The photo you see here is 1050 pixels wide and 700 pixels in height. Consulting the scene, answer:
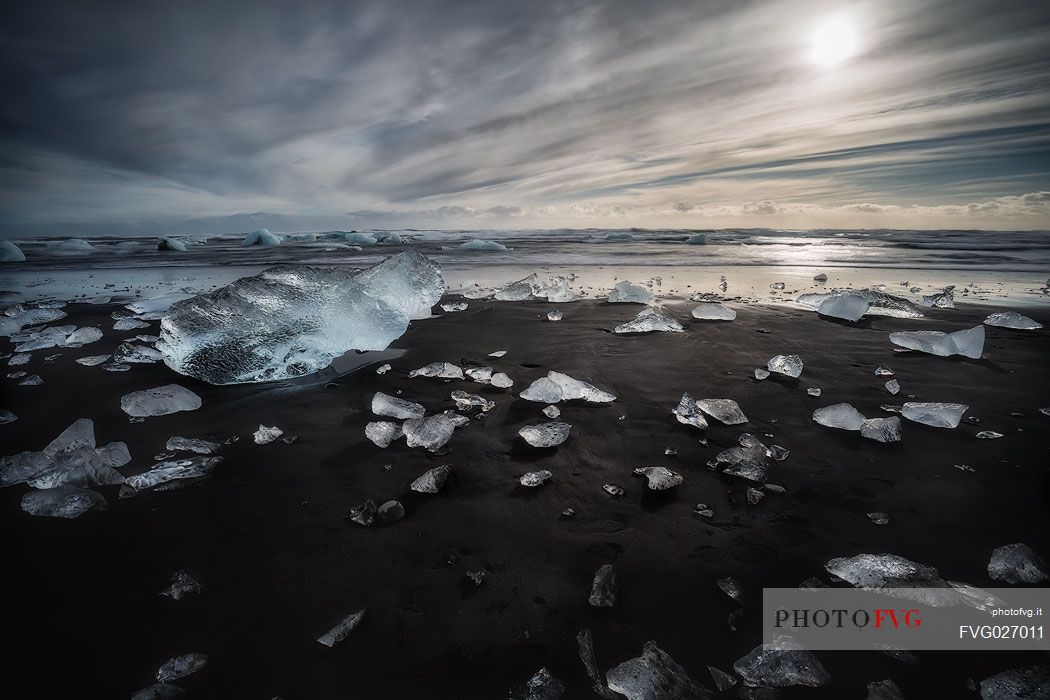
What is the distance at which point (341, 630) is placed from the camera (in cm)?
115

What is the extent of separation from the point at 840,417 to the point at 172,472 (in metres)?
3.31

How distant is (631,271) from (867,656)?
9.74 m

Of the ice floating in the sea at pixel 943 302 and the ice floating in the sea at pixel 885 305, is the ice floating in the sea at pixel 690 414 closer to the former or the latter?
the ice floating in the sea at pixel 885 305

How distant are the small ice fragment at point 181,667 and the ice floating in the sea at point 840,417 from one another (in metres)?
2.79

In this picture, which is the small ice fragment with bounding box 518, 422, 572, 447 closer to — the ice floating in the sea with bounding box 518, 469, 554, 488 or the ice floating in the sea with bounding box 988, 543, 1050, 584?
the ice floating in the sea with bounding box 518, 469, 554, 488

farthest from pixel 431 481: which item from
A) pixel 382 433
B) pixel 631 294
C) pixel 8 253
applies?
pixel 8 253

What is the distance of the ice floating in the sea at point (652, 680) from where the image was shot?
3.36 feet

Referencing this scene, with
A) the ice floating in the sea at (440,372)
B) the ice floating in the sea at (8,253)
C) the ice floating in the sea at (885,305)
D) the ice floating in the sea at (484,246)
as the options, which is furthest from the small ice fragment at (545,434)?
the ice floating in the sea at (8,253)

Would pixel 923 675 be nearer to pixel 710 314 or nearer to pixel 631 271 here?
pixel 710 314

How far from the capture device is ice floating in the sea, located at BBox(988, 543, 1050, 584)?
1.30 m

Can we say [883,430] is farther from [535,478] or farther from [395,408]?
[395,408]

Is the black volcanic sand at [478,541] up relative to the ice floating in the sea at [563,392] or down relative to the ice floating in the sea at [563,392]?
down

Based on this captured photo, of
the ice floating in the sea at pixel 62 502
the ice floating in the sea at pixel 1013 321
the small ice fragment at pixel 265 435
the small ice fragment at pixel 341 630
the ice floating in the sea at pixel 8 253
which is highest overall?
the ice floating in the sea at pixel 8 253

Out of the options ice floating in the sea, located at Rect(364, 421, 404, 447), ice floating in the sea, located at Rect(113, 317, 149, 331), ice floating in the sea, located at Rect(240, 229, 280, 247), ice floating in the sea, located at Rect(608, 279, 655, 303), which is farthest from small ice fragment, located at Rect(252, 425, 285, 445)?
ice floating in the sea, located at Rect(240, 229, 280, 247)
